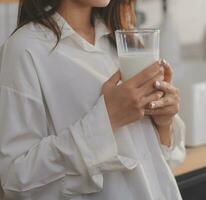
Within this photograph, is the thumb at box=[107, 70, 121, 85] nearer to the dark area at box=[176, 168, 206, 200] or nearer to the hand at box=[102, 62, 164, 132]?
the hand at box=[102, 62, 164, 132]

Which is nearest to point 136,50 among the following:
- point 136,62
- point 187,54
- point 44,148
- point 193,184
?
point 136,62

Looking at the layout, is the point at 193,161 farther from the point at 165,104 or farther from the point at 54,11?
the point at 54,11

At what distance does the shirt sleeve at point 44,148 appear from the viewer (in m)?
0.98

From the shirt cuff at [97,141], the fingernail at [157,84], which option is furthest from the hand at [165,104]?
the shirt cuff at [97,141]

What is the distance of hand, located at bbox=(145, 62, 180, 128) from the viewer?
102 cm

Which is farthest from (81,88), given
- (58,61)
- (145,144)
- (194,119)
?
(194,119)

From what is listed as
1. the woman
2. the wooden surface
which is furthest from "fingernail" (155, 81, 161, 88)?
the wooden surface

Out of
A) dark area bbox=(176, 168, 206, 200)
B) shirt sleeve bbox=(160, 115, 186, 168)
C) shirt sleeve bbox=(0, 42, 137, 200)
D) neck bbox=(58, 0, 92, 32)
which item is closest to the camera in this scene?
shirt sleeve bbox=(0, 42, 137, 200)

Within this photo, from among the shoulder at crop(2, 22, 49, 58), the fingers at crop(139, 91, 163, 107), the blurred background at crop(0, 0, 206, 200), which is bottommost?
the blurred background at crop(0, 0, 206, 200)

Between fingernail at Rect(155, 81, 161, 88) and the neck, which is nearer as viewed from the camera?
fingernail at Rect(155, 81, 161, 88)

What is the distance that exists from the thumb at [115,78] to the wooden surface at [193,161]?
600mm

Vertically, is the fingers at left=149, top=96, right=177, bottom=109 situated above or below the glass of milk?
below

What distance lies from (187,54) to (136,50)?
1.19 m

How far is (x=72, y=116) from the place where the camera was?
3.39 ft
